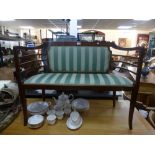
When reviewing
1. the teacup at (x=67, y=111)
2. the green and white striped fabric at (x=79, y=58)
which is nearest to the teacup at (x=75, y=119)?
the teacup at (x=67, y=111)

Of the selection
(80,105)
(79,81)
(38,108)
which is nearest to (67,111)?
(80,105)

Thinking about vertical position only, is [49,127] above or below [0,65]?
below

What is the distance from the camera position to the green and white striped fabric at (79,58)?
177 cm

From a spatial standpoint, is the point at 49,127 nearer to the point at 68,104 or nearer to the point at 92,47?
the point at 68,104

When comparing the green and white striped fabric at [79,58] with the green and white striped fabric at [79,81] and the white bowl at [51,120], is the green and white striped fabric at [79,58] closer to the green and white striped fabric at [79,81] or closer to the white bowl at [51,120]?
the green and white striped fabric at [79,81]

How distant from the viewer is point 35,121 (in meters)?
1.52

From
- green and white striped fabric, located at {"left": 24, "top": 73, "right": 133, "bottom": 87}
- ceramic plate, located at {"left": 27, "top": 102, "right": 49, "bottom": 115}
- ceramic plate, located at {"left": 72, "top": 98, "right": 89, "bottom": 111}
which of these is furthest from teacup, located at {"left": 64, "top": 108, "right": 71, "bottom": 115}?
green and white striped fabric, located at {"left": 24, "top": 73, "right": 133, "bottom": 87}

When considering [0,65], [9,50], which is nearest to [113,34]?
[9,50]

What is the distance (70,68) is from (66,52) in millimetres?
196

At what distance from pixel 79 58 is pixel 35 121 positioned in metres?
0.85

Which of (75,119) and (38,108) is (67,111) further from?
(38,108)

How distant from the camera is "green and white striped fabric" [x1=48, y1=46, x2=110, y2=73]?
1.77 m
